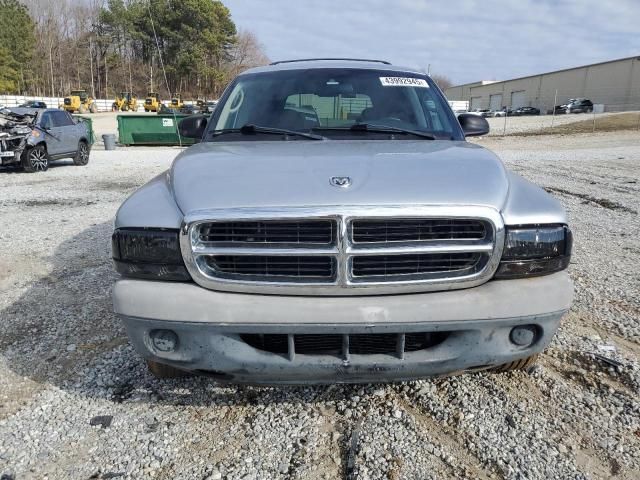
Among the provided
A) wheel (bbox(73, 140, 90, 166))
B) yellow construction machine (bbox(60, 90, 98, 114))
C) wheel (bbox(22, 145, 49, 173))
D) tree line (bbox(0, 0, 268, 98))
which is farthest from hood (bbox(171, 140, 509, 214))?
tree line (bbox(0, 0, 268, 98))

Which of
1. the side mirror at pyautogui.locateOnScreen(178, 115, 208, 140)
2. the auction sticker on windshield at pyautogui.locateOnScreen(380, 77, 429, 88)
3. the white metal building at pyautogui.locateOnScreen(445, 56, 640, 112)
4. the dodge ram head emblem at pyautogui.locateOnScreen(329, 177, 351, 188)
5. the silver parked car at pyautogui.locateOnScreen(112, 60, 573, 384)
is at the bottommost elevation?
the silver parked car at pyautogui.locateOnScreen(112, 60, 573, 384)

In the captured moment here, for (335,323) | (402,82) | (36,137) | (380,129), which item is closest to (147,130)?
(36,137)

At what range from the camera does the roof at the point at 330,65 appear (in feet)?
12.9

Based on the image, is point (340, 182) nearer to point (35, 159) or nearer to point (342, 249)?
point (342, 249)

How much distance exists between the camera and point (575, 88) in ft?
221

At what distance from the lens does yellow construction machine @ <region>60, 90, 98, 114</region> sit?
50.2 m

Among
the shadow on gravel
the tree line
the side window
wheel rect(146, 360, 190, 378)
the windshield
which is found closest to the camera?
wheel rect(146, 360, 190, 378)

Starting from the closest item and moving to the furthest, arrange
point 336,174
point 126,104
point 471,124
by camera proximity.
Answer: point 336,174 < point 471,124 < point 126,104

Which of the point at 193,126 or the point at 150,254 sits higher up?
the point at 193,126

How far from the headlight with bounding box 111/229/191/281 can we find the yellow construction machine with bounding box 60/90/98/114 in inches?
2161

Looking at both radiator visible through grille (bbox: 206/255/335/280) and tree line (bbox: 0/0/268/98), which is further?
tree line (bbox: 0/0/268/98)

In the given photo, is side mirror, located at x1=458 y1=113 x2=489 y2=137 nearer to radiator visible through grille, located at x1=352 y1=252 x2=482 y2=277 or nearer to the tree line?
radiator visible through grille, located at x1=352 y1=252 x2=482 y2=277

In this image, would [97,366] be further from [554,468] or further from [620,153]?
[620,153]

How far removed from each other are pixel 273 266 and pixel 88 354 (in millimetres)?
1824
